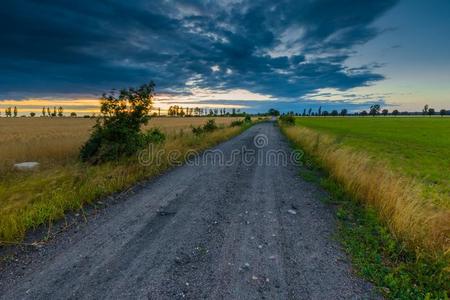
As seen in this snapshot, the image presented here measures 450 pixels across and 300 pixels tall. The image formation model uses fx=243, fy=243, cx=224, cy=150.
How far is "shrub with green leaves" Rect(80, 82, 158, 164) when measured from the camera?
31.4 feet

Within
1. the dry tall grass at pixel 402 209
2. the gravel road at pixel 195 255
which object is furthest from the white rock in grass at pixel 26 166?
the dry tall grass at pixel 402 209

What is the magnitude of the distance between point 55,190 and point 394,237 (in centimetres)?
756

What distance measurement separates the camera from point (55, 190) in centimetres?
620

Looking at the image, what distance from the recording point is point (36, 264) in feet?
11.9

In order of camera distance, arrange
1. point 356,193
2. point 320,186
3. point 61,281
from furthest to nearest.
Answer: point 320,186
point 356,193
point 61,281

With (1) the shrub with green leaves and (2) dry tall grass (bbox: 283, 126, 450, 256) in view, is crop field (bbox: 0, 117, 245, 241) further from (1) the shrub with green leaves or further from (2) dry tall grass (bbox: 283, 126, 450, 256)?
(2) dry tall grass (bbox: 283, 126, 450, 256)

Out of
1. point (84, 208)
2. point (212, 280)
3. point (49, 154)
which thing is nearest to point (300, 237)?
point (212, 280)

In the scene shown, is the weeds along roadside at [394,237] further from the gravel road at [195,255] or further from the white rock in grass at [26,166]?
the white rock in grass at [26,166]

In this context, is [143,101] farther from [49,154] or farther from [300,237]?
[300,237]

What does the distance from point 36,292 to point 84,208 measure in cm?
304

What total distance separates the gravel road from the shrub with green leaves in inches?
150

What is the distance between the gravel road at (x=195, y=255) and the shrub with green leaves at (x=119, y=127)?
381 centimetres

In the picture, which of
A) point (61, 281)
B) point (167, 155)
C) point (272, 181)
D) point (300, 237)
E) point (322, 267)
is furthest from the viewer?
point (167, 155)

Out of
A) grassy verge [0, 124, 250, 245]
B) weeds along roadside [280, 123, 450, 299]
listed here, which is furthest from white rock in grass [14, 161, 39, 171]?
weeds along roadside [280, 123, 450, 299]
